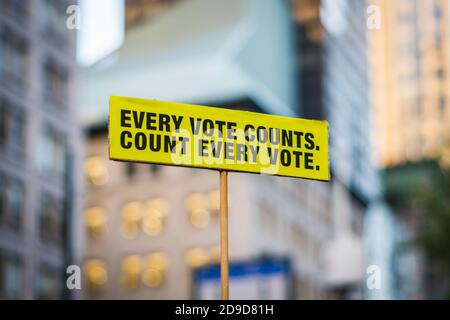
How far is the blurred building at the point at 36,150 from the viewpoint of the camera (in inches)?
2208

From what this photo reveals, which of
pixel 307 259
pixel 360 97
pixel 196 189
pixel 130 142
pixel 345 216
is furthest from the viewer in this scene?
pixel 360 97

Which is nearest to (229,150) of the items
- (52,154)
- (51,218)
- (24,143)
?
(24,143)

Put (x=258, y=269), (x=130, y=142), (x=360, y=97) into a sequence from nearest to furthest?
(x=130, y=142), (x=258, y=269), (x=360, y=97)

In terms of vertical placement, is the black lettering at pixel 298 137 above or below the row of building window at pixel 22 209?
below

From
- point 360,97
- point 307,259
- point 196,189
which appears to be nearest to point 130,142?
point 196,189

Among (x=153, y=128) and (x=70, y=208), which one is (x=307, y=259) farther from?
(x=153, y=128)

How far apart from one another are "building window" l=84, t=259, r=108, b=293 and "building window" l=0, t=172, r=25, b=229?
36208 millimetres

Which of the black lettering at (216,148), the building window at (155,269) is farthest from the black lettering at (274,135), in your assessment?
the building window at (155,269)

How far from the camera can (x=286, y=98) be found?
4003 inches

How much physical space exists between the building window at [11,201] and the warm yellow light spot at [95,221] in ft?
123

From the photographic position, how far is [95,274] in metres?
93.1

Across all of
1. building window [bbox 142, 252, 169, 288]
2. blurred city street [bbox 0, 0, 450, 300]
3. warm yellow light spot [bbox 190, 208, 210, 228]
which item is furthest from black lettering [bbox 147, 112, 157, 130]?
building window [bbox 142, 252, 169, 288]

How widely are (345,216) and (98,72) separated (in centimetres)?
2891

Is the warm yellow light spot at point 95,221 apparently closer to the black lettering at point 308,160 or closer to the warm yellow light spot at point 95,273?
the warm yellow light spot at point 95,273
